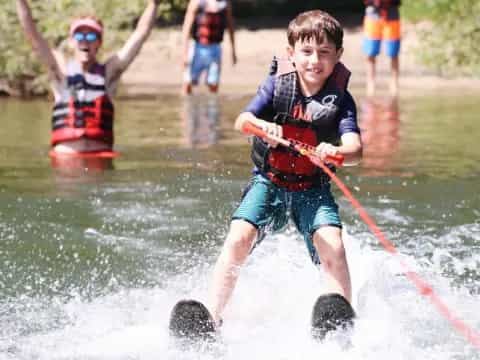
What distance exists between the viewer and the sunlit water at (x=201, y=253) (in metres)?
4.42

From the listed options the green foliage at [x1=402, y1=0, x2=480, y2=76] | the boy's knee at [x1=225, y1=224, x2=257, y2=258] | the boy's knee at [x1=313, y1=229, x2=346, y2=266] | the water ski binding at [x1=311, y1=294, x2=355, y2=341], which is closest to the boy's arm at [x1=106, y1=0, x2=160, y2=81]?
the boy's knee at [x1=225, y1=224, x2=257, y2=258]

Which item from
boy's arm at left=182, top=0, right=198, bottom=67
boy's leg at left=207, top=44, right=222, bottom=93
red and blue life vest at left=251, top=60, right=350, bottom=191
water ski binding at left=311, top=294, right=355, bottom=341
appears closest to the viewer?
water ski binding at left=311, top=294, right=355, bottom=341

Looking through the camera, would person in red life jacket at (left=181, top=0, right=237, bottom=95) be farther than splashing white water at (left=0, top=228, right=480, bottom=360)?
Yes

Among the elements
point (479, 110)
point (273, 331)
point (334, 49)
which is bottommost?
point (479, 110)

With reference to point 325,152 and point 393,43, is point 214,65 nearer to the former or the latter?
point 393,43

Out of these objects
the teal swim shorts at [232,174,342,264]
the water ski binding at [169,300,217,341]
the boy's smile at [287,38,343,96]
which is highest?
the boy's smile at [287,38,343,96]

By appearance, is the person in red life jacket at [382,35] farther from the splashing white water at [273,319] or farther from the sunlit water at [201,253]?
the splashing white water at [273,319]

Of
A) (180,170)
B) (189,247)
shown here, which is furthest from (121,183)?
(189,247)

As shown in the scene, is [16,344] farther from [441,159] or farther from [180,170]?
[441,159]

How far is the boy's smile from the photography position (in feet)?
15.2

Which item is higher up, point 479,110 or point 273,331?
point 273,331

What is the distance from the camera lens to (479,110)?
1209 cm

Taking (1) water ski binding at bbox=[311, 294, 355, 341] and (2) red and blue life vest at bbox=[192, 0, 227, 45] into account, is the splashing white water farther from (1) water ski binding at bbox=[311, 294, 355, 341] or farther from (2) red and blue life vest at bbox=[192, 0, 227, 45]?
(2) red and blue life vest at bbox=[192, 0, 227, 45]

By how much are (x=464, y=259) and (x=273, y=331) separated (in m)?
1.53
